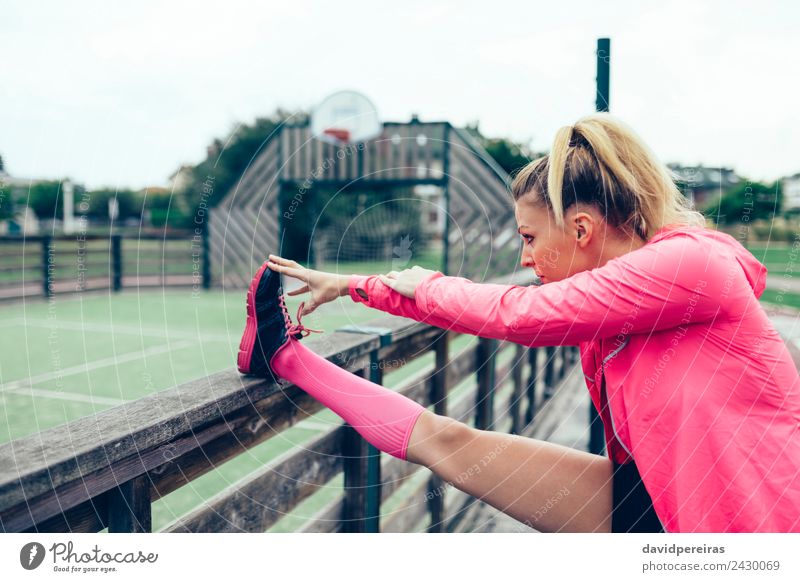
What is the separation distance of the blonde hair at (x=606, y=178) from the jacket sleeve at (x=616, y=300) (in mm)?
115

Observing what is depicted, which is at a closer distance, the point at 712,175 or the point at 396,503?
the point at 712,175

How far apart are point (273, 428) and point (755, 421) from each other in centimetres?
73

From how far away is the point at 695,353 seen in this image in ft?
3.11

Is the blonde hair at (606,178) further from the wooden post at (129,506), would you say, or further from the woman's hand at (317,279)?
the wooden post at (129,506)

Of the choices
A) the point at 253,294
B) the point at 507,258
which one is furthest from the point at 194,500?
the point at 507,258

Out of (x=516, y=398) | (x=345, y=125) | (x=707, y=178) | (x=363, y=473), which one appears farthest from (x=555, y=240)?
(x=345, y=125)

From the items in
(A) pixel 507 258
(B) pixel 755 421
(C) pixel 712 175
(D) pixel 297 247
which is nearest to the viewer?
(B) pixel 755 421

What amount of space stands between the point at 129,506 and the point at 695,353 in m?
0.75

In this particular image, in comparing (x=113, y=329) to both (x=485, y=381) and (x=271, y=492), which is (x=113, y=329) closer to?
(x=485, y=381)

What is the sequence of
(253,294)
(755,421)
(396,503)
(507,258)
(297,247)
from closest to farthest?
(755,421), (253,294), (396,503), (297,247), (507,258)

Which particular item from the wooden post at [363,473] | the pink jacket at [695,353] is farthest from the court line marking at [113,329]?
the pink jacket at [695,353]

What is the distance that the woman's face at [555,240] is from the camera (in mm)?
1029
